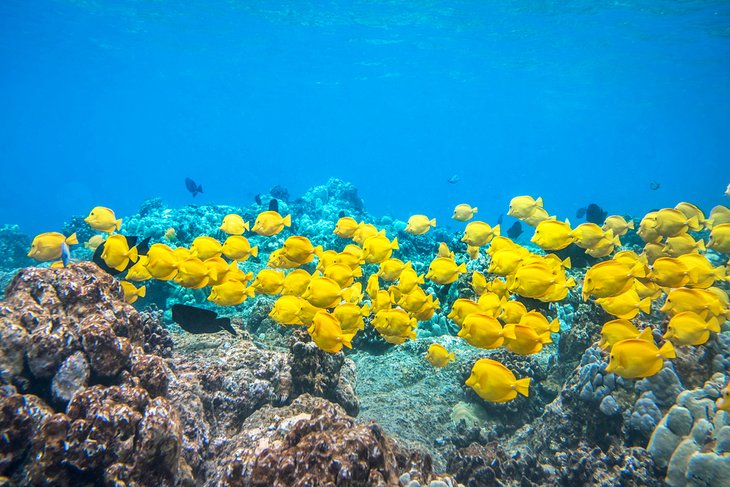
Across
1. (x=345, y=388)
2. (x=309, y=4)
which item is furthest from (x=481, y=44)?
(x=345, y=388)

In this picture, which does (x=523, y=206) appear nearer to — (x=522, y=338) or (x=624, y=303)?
(x=624, y=303)

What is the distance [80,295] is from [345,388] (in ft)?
12.3

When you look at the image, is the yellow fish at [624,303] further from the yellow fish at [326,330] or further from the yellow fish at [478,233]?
the yellow fish at [326,330]

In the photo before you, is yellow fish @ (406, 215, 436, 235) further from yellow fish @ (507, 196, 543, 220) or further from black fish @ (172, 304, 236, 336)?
black fish @ (172, 304, 236, 336)

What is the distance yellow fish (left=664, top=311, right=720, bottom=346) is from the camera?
153 inches

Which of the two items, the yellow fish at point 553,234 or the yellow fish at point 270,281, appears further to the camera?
the yellow fish at point 270,281

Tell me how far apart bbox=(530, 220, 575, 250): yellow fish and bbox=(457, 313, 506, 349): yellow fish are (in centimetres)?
175

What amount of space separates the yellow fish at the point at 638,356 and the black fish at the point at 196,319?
4.53m

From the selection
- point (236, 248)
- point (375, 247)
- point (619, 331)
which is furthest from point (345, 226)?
point (619, 331)

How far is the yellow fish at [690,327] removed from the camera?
153 inches

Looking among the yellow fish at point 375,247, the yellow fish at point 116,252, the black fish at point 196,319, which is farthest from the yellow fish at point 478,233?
the yellow fish at point 116,252

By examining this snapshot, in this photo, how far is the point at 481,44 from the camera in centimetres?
4331

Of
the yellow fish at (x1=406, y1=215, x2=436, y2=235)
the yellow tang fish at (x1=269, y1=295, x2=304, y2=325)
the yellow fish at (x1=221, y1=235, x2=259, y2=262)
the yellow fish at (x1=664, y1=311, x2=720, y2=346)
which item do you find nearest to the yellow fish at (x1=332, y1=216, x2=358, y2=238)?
the yellow fish at (x1=406, y1=215, x2=436, y2=235)

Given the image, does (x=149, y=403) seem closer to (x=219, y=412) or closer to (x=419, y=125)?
(x=219, y=412)
